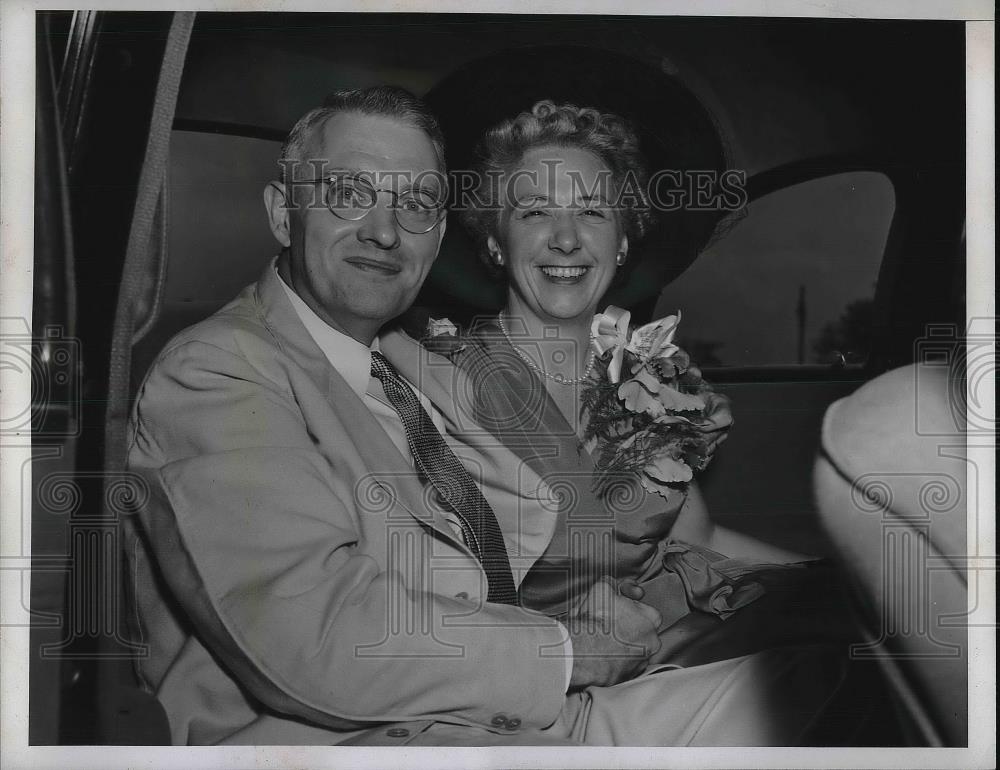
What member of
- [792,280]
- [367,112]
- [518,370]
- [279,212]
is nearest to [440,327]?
[518,370]

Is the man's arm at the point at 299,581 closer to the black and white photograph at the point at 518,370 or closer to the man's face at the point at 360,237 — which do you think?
the black and white photograph at the point at 518,370

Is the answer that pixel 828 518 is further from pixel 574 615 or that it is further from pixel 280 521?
pixel 280 521

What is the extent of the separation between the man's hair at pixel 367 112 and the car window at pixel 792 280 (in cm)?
100

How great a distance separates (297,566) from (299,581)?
0.05 m

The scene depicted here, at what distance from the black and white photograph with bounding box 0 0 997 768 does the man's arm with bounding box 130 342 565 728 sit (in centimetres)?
2

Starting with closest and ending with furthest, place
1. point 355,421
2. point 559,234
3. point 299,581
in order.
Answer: point 299,581
point 355,421
point 559,234

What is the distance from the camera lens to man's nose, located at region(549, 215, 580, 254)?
10.8 feet

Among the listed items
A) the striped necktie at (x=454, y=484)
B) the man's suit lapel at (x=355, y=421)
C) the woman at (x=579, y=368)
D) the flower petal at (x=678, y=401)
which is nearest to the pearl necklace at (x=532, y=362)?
the woman at (x=579, y=368)

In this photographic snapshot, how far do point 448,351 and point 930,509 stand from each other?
1779 millimetres

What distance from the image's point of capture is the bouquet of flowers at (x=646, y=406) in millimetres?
3295

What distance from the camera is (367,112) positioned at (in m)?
3.28

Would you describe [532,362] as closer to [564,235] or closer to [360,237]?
[564,235]

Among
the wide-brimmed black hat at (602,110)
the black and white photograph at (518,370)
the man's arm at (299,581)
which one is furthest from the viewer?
the wide-brimmed black hat at (602,110)

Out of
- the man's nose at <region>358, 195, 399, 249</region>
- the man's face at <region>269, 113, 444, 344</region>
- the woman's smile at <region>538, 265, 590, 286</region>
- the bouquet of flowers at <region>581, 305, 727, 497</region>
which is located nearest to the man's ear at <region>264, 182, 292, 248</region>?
the man's face at <region>269, 113, 444, 344</region>
